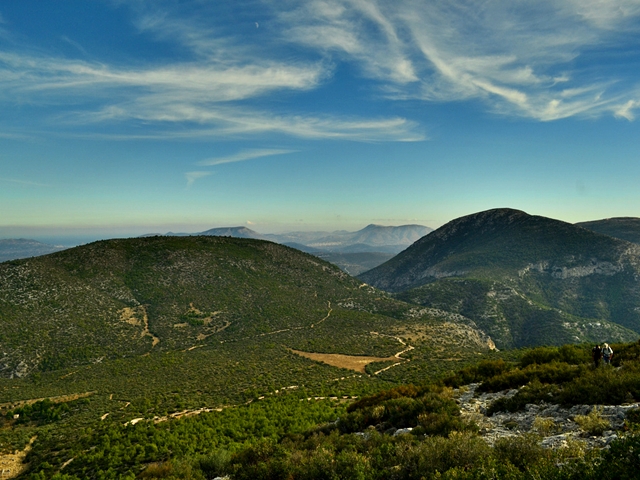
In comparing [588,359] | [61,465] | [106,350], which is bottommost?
[106,350]

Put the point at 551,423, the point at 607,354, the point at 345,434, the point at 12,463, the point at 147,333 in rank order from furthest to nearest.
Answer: the point at 147,333
the point at 12,463
the point at 607,354
the point at 345,434
the point at 551,423

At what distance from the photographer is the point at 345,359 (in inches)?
1973

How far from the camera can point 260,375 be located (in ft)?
137

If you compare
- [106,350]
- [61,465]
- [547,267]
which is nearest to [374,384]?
[61,465]

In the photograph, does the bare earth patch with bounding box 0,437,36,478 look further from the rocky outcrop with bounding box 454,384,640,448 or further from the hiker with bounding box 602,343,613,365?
the hiker with bounding box 602,343,613,365

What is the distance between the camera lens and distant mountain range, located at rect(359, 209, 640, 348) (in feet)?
327

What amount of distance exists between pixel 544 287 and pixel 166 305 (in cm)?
14838

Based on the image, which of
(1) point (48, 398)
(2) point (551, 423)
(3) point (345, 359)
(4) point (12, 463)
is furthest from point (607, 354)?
(1) point (48, 398)

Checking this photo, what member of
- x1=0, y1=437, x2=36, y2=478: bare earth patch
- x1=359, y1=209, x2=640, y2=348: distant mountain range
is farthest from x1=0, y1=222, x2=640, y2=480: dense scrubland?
x1=359, y1=209, x2=640, y2=348: distant mountain range

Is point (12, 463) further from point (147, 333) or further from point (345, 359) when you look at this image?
point (147, 333)

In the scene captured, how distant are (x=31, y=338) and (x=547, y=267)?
178 metres

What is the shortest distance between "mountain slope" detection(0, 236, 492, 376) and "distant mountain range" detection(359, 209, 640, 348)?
3863 centimetres

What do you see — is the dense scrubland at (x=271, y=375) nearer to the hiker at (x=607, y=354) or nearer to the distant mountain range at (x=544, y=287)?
the distant mountain range at (x=544, y=287)

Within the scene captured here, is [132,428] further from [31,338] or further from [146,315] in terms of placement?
[146,315]
